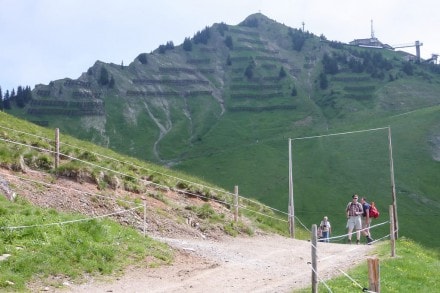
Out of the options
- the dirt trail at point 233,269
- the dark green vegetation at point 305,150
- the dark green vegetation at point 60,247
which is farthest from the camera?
the dark green vegetation at point 305,150

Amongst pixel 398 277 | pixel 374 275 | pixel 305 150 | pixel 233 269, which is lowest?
pixel 398 277

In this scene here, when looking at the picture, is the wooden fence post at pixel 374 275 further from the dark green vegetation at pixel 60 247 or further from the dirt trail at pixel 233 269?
the dark green vegetation at pixel 60 247

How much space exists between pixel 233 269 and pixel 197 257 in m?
1.81

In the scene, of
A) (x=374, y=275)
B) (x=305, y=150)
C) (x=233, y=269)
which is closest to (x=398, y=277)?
(x=233, y=269)

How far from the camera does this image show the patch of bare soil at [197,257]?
1424 centimetres

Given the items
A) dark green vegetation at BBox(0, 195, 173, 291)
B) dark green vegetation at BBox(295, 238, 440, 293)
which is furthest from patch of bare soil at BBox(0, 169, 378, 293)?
dark green vegetation at BBox(295, 238, 440, 293)

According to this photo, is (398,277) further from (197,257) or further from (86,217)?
(86,217)

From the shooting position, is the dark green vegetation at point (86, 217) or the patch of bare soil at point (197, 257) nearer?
the dark green vegetation at point (86, 217)

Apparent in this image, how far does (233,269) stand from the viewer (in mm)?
17344

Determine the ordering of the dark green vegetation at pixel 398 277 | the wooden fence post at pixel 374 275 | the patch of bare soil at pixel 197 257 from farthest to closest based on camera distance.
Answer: the dark green vegetation at pixel 398 277 → the patch of bare soil at pixel 197 257 → the wooden fence post at pixel 374 275

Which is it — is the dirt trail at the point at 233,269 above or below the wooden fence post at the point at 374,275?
below

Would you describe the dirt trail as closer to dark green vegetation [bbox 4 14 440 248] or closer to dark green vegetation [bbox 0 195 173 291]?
dark green vegetation [bbox 0 195 173 291]

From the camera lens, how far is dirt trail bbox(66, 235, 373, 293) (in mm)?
14117

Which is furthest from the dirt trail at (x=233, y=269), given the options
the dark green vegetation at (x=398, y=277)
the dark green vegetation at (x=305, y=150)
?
the dark green vegetation at (x=305, y=150)
